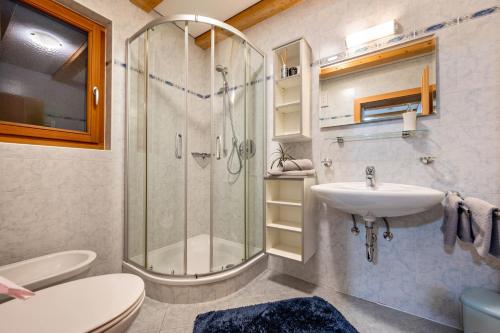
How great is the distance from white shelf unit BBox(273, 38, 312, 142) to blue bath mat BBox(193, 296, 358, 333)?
3.94 feet

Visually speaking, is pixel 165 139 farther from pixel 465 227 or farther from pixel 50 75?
pixel 465 227

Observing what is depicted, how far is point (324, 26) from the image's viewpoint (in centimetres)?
165

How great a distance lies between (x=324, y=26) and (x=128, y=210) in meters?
2.21

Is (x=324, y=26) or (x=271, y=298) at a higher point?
(x=324, y=26)

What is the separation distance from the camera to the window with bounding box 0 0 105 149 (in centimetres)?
126

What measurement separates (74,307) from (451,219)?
1773 millimetres

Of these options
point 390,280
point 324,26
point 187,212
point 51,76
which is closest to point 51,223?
point 187,212

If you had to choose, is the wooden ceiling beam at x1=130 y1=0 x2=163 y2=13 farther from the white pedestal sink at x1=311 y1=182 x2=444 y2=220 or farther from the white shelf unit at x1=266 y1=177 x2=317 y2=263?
the white pedestal sink at x1=311 y1=182 x2=444 y2=220

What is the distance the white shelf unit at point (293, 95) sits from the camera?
1.59 meters

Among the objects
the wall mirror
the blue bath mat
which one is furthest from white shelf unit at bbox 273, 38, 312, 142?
the blue bath mat

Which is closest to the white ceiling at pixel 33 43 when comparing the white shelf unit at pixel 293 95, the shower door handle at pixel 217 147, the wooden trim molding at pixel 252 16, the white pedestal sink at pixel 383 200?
the wooden trim molding at pixel 252 16

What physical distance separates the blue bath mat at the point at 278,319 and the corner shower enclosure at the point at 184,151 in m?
0.33

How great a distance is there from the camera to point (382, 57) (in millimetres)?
1404

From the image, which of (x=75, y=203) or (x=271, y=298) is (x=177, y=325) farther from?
(x=75, y=203)
